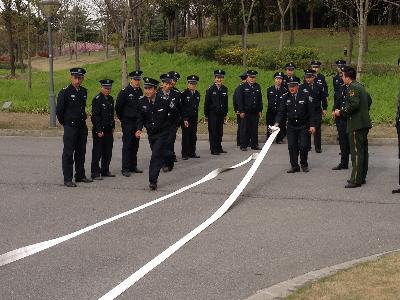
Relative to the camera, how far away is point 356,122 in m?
11.1

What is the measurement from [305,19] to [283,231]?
58151mm

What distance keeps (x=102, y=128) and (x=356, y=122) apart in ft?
14.8

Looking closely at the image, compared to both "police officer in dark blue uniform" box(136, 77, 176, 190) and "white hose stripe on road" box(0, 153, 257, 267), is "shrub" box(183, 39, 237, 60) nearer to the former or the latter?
"police officer in dark blue uniform" box(136, 77, 176, 190)

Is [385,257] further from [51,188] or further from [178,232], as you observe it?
[51,188]

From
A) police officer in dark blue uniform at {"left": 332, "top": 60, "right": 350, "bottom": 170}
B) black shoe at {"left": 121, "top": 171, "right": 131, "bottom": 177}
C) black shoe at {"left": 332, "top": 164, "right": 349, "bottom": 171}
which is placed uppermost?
police officer in dark blue uniform at {"left": 332, "top": 60, "right": 350, "bottom": 170}

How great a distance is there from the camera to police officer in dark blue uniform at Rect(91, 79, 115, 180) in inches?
475

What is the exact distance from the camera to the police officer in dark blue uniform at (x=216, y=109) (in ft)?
50.0

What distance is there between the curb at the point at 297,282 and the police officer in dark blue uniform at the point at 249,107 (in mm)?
8975

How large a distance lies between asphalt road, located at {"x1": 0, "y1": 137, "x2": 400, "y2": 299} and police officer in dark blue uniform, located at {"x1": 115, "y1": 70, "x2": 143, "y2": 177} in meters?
0.38

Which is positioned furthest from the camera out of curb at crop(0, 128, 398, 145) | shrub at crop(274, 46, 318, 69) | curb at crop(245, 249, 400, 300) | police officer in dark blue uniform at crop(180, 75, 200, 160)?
shrub at crop(274, 46, 318, 69)

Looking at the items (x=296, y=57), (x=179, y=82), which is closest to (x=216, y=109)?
(x=296, y=57)

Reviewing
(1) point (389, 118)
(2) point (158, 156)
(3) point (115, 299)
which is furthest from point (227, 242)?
(1) point (389, 118)

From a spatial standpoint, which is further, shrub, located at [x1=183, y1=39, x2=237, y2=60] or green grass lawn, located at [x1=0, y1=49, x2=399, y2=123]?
shrub, located at [x1=183, y1=39, x2=237, y2=60]

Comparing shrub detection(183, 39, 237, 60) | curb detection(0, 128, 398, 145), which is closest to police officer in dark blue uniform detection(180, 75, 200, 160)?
curb detection(0, 128, 398, 145)
